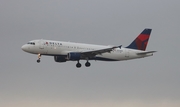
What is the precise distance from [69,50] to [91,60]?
6.14 metres

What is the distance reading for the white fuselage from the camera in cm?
9850

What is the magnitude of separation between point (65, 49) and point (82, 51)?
349 cm

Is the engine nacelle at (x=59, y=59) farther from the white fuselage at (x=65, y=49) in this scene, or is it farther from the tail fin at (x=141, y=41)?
the tail fin at (x=141, y=41)

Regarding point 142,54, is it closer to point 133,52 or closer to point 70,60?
point 133,52

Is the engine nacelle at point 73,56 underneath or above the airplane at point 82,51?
underneath

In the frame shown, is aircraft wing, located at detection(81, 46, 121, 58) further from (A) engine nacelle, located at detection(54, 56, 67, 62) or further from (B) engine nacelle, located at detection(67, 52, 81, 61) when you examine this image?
(A) engine nacelle, located at detection(54, 56, 67, 62)

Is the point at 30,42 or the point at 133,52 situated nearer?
the point at 30,42

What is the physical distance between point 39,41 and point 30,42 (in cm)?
163

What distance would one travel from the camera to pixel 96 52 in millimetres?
101625

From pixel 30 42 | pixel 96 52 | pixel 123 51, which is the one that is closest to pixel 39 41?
pixel 30 42

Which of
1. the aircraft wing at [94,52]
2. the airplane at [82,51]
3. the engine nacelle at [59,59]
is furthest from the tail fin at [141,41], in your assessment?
the engine nacelle at [59,59]

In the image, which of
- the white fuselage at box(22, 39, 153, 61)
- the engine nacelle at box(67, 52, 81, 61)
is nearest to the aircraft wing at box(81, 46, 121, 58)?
the engine nacelle at box(67, 52, 81, 61)

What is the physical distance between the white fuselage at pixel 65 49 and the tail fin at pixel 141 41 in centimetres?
377

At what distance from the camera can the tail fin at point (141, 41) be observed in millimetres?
110525
